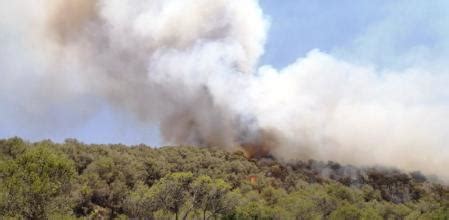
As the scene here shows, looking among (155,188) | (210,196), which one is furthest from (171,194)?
(210,196)

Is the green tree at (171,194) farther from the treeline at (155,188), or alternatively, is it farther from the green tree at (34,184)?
the green tree at (34,184)

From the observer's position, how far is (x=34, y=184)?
51375 mm

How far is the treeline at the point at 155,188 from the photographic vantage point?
53.3 metres

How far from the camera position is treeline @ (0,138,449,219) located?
53.3 m

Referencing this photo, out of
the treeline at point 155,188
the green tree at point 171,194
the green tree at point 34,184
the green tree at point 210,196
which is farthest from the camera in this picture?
the green tree at point 210,196

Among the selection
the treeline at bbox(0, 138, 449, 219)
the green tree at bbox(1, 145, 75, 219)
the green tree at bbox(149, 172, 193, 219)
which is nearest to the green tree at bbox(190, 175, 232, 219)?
the treeline at bbox(0, 138, 449, 219)

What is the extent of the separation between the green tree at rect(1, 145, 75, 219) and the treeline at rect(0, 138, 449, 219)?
0.33 feet

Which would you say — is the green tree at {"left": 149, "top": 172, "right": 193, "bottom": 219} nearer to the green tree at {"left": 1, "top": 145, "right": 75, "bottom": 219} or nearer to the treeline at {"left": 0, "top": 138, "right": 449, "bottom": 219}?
the treeline at {"left": 0, "top": 138, "right": 449, "bottom": 219}

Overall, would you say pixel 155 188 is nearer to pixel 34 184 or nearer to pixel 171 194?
pixel 171 194

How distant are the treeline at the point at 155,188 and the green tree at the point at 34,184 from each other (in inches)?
4.0

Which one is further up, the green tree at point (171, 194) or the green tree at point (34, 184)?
the green tree at point (171, 194)

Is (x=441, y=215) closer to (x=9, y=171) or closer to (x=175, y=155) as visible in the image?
(x=9, y=171)

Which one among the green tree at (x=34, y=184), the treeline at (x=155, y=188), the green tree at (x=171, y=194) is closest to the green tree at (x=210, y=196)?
the treeline at (x=155, y=188)

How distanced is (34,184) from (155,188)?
35283 mm
